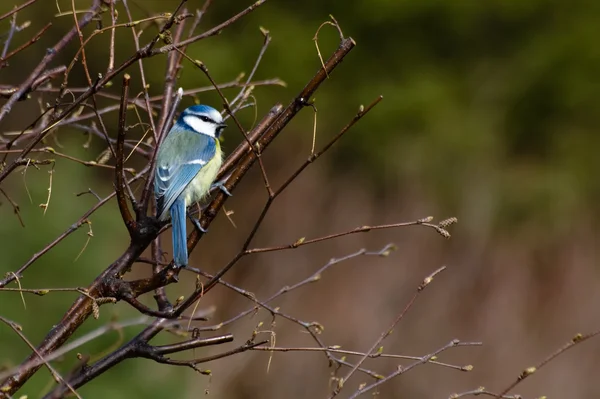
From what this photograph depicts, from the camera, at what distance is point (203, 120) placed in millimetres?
3344

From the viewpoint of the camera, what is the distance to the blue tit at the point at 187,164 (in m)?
2.83

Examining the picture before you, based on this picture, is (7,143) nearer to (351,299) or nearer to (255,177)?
(351,299)

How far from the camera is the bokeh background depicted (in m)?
6.19

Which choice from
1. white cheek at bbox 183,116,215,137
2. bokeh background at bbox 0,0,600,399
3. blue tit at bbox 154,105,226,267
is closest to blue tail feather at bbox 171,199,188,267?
blue tit at bbox 154,105,226,267

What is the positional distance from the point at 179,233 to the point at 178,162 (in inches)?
24.6

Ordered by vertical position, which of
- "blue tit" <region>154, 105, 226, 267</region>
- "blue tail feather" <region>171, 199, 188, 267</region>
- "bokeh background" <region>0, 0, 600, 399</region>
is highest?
"blue tit" <region>154, 105, 226, 267</region>

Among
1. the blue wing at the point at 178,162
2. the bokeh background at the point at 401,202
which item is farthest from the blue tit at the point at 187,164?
the bokeh background at the point at 401,202

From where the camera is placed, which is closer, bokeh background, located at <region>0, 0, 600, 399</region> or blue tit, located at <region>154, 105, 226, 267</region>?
blue tit, located at <region>154, 105, 226, 267</region>

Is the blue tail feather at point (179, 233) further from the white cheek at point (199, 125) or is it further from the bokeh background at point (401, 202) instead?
the bokeh background at point (401, 202)

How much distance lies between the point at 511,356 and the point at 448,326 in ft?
2.30

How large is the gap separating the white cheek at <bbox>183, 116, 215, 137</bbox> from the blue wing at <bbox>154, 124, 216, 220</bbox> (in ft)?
0.12

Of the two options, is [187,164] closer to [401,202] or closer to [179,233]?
[179,233]

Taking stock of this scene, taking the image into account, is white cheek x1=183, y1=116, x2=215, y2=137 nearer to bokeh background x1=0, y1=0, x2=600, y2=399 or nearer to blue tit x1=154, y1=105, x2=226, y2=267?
blue tit x1=154, y1=105, x2=226, y2=267

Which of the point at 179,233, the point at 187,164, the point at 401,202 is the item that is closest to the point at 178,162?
the point at 187,164
